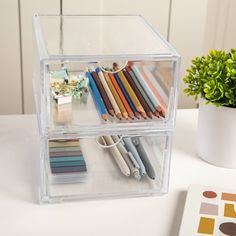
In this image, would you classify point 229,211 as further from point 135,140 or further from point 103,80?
point 103,80

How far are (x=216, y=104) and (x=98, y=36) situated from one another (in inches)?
9.6

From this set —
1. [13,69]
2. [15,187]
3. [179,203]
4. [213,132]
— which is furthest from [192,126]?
[13,69]

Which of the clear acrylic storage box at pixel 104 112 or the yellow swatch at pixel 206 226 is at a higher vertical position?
the clear acrylic storage box at pixel 104 112

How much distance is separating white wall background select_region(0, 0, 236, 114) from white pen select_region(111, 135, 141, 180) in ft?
2.44

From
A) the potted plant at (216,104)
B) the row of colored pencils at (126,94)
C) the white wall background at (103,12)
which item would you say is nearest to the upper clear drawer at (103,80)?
the row of colored pencils at (126,94)

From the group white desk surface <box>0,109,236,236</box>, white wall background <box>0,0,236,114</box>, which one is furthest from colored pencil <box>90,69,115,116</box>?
white wall background <box>0,0,236,114</box>

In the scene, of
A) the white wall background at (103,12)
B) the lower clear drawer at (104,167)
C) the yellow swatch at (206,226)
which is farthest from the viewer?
the white wall background at (103,12)

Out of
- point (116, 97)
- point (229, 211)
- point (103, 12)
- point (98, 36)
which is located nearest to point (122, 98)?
point (116, 97)

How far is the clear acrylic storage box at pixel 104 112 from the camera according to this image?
92 cm

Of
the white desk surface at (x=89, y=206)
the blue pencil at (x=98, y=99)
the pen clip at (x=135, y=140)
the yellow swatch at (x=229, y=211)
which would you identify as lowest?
the white desk surface at (x=89, y=206)

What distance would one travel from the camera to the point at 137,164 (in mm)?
998

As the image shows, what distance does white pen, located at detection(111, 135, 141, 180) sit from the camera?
3.25 feet

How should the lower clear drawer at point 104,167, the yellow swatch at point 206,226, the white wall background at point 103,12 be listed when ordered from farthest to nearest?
1. the white wall background at point 103,12
2. the lower clear drawer at point 104,167
3. the yellow swatch at point 206,226

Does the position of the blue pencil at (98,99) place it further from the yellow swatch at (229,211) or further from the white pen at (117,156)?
Result: the yellow swatch at (229,211)
